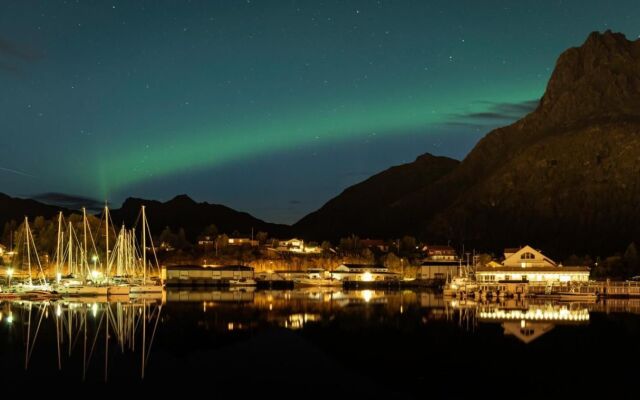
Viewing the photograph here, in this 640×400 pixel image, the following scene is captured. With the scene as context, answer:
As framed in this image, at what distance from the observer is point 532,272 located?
361ft

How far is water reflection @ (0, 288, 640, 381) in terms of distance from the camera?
3719 cm

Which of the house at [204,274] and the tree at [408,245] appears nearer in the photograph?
the house at [204,274]

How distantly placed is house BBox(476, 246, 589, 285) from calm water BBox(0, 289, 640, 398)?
4561 cm

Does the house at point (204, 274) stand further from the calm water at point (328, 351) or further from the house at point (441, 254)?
the calm water at point (328, 351)

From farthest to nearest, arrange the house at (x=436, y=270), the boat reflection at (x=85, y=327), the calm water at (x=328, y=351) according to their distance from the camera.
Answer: the house at (x=436, y=270) → the boat reflection at (x=85, y=327) → the calm water at (x=328, y=351)

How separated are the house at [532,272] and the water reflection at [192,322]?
26.5 meters

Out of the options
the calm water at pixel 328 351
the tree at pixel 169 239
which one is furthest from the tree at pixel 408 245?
the calm water at pixel 328 351

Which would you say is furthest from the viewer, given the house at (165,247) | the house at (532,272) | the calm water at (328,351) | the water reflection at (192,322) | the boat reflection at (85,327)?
the house at (165,247)

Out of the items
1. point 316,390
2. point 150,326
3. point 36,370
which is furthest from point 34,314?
point 316,390

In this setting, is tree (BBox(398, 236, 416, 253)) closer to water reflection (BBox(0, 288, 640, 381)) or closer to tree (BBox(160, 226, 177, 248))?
tree (BBox(160, 226, 177, 248))

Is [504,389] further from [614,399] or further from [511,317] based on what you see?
[511,317]

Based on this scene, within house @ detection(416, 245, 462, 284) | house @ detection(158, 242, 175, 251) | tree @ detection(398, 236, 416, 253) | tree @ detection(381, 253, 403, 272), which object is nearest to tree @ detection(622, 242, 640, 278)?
house @ detection(416, 245, 462, 284)

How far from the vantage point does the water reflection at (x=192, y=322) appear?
37188 mm

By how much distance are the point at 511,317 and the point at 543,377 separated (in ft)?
96.6
